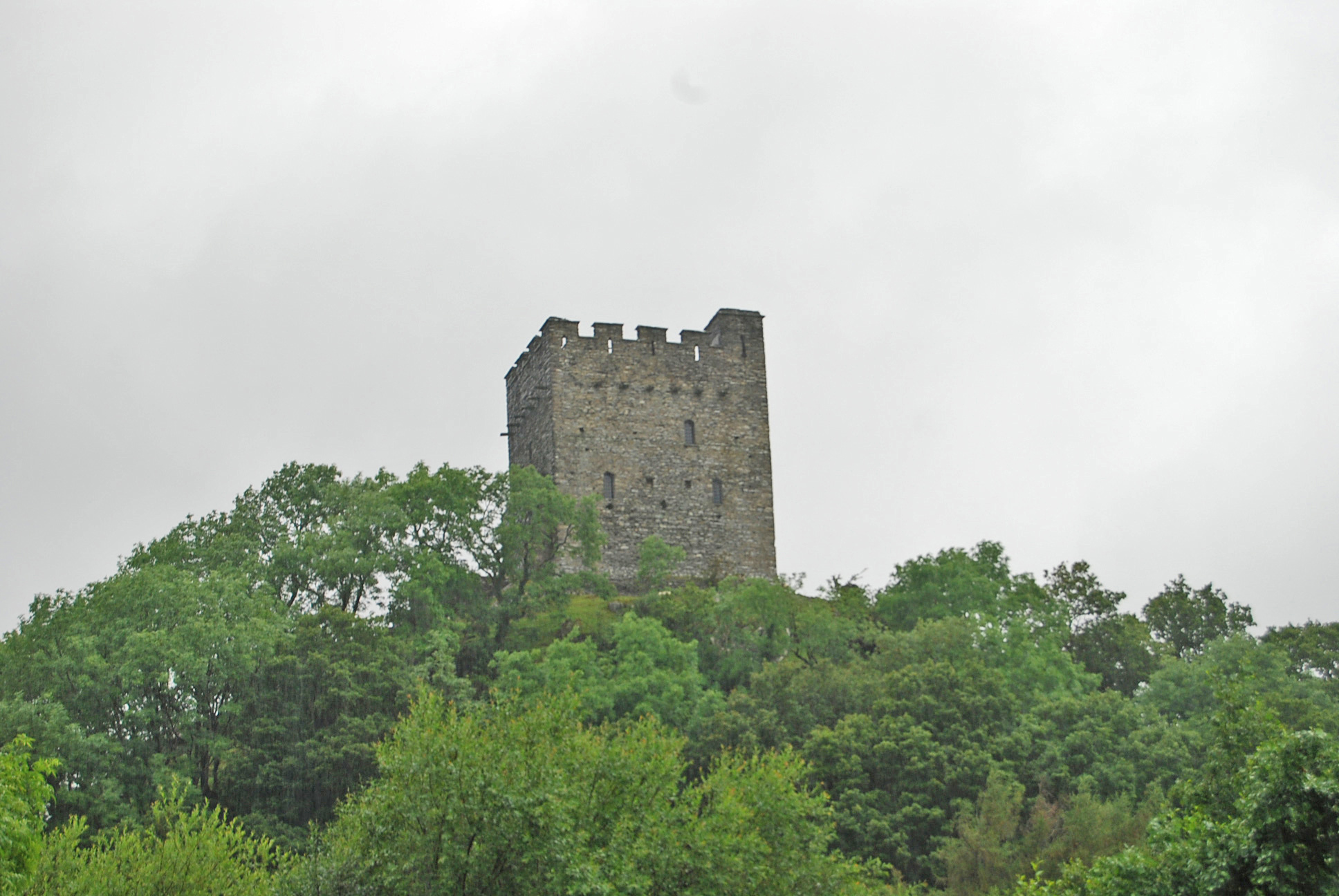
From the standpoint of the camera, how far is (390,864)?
20.3 m

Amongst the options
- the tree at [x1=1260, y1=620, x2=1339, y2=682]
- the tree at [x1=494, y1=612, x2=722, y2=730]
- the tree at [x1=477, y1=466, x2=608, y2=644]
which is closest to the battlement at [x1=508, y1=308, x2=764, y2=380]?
the tree at [x1=477, y1=466, x2=608, y2=644]

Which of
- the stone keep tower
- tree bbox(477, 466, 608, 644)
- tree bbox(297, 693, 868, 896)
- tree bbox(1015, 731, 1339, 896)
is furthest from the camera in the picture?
the stone keep tower

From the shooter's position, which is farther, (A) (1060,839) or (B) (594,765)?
(A) (1060,839)

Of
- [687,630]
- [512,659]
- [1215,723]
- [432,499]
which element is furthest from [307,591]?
[1215,723]

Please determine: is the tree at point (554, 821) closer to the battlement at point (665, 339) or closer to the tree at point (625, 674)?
the tree at point (625, 674)

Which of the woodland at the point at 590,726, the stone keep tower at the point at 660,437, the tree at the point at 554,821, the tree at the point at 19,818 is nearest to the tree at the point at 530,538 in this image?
the woodland at the point at 590,726

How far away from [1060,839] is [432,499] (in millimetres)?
18588

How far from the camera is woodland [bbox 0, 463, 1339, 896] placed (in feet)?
66.5

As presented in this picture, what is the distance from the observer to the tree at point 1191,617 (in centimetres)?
5228

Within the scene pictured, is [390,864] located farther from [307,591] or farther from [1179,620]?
[1179,620]

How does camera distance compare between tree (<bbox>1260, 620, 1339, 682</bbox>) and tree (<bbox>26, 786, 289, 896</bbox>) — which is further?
tree (<bbox>1260, 620, 1339, 682</bbox>)

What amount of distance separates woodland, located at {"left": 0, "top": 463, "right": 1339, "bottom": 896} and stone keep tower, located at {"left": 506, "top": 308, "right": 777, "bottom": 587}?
1.65 m

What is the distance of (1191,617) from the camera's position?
173ft

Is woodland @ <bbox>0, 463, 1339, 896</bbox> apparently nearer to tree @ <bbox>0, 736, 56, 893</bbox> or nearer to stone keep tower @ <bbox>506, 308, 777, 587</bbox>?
tree @ <bbox>0, 736, 56, 893</bbox>
